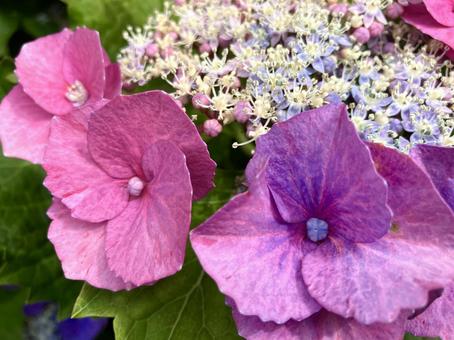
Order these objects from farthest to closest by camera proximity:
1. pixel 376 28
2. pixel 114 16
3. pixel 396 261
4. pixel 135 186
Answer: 1. pixel 114 16
2. pixel 376 28
3. pixel 135 186
4. pixel 396 261

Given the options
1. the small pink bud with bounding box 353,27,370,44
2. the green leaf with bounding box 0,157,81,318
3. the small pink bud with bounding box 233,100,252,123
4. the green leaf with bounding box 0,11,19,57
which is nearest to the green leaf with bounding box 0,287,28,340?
the green leaf with bounding box 0,157,81,318

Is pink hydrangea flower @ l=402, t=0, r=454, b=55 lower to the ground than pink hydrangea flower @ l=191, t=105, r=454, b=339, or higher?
higher

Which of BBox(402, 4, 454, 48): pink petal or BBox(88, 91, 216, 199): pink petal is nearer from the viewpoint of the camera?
BBox(88, 91, 216, 199): pink petal

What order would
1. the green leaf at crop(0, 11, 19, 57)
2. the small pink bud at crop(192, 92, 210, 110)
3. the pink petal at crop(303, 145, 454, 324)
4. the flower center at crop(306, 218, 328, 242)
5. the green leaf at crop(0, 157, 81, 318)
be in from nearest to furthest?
the pink petal at crop(303, 145, 454, 324)
the flower center at crop(306, 218, 328, 242)
the small pink bud at crop(192, 92, 210, 110)
the green leaf at crop(0, 157, 81, 318)
the green leaf at crop(0, 11, 19, 57)

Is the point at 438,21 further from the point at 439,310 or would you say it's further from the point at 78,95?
the point at 78,95

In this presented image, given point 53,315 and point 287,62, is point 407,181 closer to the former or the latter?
point 287,62

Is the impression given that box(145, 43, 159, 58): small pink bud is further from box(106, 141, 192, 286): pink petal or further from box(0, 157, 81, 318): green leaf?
box(0, 157, 81, 318): green leaf

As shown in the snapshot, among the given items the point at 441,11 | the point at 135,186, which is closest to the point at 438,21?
the point at 441,11
